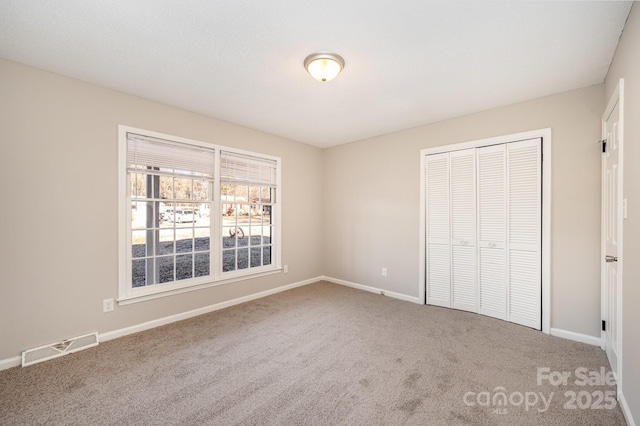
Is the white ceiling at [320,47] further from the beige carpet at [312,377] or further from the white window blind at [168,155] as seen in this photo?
the beige carpet at [312,377]

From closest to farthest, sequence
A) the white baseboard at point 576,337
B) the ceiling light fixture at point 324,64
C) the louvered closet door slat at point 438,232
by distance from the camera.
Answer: the ceiling light fixture at point 324,64 → the white baseboard at point 576,337 → the louvered closet door slat at point 438,232

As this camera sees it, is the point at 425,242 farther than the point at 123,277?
Yes

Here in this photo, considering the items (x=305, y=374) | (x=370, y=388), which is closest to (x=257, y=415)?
(x=305, y=374)

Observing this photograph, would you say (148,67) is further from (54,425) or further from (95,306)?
(54,425)

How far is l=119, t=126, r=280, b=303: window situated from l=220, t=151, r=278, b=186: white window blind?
1 centimetres

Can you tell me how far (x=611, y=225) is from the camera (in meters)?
2.30

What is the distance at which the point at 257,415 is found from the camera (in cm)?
176

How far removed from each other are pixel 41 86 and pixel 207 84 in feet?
4.64

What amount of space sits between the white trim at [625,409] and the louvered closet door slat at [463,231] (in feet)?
5.30

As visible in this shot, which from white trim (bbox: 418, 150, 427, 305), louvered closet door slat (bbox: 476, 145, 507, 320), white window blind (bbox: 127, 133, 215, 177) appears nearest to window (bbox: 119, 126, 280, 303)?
white window blind (bbox: 127, 133, 215, 177)

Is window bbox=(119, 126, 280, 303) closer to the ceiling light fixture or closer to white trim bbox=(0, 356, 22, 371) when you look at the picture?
white trim bbox=(0, 356, 22, 371)

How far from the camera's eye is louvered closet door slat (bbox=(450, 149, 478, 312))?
3506mm

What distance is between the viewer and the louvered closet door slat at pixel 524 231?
303cm

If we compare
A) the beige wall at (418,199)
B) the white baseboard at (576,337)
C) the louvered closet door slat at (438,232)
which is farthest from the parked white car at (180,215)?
the white baseboard at (576,337)
